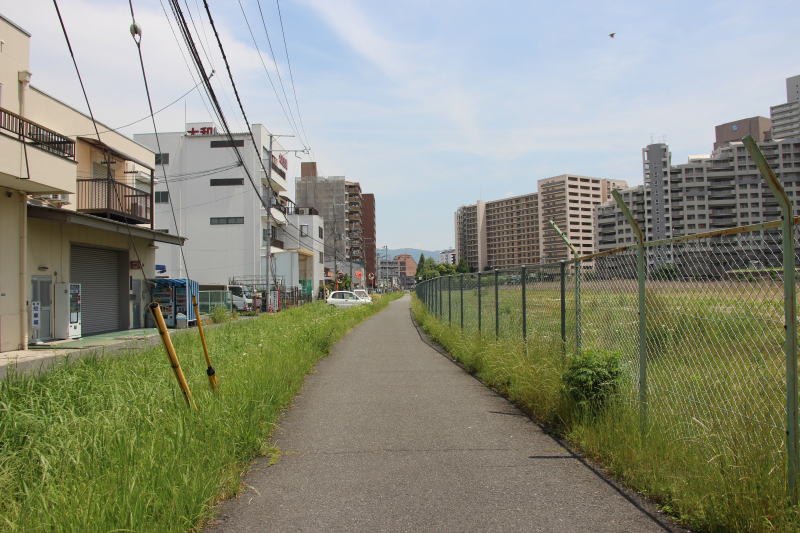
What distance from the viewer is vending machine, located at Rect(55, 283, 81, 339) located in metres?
18.5

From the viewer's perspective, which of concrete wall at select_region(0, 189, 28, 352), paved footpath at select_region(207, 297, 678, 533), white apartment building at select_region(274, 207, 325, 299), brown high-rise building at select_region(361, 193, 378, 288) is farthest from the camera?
brown high-rise building at select_region(361, 193, 378, 288)

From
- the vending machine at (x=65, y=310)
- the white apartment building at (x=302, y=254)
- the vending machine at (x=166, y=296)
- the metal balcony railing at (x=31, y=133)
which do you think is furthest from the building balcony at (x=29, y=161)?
the white apartment building at (x=302, y=254)

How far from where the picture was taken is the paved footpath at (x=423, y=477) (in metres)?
3.80

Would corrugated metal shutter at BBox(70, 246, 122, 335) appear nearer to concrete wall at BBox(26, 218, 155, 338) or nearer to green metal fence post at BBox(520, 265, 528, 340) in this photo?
concrete wall at BBox(26, 218, 155, 338)

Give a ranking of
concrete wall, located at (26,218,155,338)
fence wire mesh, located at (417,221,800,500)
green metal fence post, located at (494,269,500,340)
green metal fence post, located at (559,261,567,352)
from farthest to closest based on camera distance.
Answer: concrete wall, located at (26,218,155,338), green metal fence post, located at (494,269,500,340), green metal fence post, located at (559,261,567,352), fence wire mesh, located at (417,221,800,500)

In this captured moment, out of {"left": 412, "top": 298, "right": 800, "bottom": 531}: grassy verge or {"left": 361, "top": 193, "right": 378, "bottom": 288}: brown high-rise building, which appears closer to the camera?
{"left": 412, "top": 298, "right": 800, "bottom": 531}: grassy verge

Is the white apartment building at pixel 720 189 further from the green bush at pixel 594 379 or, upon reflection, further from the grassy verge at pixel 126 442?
the grassy verge at pixel 126 442

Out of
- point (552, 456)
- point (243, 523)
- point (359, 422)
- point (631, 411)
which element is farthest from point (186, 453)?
point (631, 411)

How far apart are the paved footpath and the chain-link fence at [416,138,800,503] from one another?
76cm

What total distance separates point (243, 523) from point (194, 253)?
51763 millimetres

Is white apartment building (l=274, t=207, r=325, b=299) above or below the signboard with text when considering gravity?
below

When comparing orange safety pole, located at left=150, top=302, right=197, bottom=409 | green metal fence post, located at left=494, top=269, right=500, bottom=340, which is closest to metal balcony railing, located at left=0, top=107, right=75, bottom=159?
orange safety pole, located at left=150, top=302, right=197, bottom=409

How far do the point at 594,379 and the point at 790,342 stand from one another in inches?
101

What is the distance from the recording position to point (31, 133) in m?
16.5
